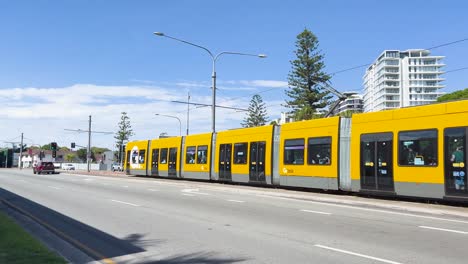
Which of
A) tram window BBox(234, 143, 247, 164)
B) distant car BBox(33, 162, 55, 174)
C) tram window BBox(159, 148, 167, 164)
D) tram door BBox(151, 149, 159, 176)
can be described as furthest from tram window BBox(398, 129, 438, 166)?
distant car BBox(33, 162, 55, 174)

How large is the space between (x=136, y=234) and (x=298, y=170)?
41.2 feet

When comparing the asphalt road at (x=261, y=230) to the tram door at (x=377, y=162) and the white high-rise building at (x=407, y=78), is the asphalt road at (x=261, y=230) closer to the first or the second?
the tram door at (x=377, y=162)

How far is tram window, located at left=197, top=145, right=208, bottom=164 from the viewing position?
30.6 metres

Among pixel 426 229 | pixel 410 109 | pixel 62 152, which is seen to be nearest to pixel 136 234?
pixel 426 229

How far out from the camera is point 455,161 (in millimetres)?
14445

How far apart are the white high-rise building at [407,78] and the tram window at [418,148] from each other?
14488 cm

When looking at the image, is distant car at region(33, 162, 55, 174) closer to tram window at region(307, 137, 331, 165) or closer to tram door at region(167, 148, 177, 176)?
tram door at region(167, 148, 177, 176)

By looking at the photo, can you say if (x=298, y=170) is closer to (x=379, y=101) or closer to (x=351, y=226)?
(x=351, y=226)

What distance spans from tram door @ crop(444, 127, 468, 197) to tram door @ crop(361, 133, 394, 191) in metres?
2.25

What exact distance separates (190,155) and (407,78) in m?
141

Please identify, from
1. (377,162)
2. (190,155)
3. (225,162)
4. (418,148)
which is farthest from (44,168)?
(418,148)

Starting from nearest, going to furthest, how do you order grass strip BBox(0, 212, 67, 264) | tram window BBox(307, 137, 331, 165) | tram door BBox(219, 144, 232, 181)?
grass strip BBox(0, 212, 67, 264)
tram window BBox(307, 137, 331, 165)
tram door BBox(219, 144, 232, 181)

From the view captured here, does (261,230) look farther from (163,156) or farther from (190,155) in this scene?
(163,156)

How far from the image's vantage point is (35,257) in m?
7.34
